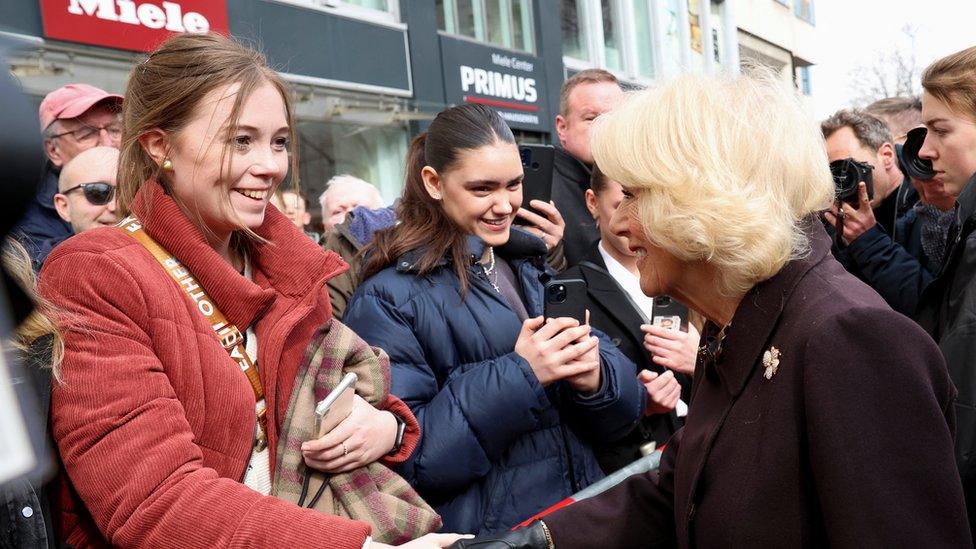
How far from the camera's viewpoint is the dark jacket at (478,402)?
2.36 meters

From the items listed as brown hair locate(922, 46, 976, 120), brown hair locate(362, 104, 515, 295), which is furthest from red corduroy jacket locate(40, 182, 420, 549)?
brown hair locate(922, 46, 976, 120)

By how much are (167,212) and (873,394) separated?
1.40m

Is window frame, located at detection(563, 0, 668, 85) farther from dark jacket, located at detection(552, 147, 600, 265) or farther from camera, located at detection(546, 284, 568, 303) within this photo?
camera, located at detection(546, 284, 568, 303)

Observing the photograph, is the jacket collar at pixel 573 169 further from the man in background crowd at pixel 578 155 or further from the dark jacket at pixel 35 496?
the dark jacket at pixel 35 496

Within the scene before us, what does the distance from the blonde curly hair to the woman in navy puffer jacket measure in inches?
28.4

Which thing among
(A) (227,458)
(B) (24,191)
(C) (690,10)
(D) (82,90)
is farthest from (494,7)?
(B) (24,191)

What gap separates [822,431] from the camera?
58.7 inches

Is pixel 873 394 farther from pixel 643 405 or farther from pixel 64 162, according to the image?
pixel 64 162

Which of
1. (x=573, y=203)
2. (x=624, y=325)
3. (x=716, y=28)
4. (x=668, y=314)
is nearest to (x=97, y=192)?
(x=624, y=325)

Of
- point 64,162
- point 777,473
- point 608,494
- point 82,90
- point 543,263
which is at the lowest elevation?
point 608,494

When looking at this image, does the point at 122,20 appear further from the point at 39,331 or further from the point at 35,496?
the point at 35,496

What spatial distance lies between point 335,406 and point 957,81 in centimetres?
219

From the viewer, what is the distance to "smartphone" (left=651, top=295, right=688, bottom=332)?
302cm

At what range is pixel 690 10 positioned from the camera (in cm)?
1981
